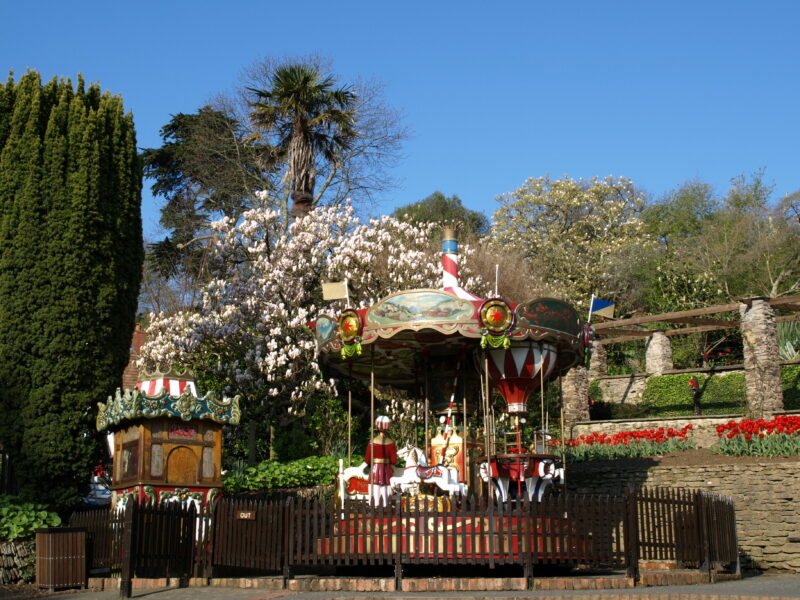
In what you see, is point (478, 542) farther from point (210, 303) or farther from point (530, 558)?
point (210, 303)

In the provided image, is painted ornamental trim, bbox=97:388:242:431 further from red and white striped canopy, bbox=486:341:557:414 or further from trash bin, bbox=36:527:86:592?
red and white striped canopy, bbox=486:341:557:414

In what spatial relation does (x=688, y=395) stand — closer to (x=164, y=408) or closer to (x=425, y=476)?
(x=425, y=476)

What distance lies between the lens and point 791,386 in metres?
28.4

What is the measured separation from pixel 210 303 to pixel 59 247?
8298mm

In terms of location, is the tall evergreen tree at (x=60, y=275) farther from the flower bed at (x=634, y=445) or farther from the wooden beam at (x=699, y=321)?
the wooden beam at (x=699, y=321)

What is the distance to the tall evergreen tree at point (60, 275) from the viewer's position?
1581cm

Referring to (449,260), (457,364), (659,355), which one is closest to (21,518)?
(457,364)

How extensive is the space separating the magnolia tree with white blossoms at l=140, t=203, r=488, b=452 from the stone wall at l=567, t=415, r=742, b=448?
20.1 ft

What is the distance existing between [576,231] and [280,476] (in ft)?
86.3

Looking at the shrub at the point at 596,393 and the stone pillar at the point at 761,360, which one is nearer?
the stone pillar at the point at 761,360

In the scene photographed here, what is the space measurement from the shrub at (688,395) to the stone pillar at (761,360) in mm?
2505

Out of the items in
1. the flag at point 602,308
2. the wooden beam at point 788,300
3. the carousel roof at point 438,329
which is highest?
the wooden beam at point 788,300

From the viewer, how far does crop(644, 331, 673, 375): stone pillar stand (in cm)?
3131

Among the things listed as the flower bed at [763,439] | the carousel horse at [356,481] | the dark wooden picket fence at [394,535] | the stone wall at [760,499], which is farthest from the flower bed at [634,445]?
the carousel horse at [356,481]
